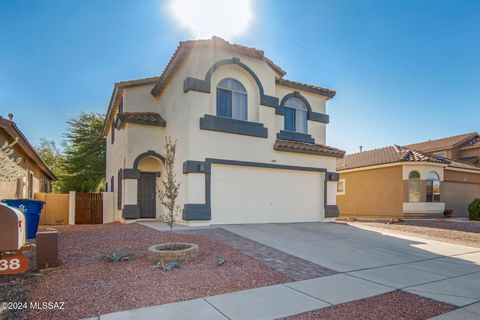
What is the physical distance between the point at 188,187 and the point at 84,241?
4482 mm

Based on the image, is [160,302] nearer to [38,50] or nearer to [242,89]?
[242,89]

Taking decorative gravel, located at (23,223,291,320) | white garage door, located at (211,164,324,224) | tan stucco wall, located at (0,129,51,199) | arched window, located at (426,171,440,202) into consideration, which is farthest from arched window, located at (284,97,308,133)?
tan stucco wall, located at (0,129,51,199)

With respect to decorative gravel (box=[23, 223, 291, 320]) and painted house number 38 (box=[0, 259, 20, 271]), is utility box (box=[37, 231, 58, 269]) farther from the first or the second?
painted house number 38 (box=[0, 259, 20, 271])

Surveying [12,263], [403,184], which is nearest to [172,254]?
[12,263]

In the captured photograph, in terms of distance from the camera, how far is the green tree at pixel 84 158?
1257 inches

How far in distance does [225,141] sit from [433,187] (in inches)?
630

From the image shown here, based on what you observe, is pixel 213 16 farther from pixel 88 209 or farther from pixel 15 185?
pixel 88 209

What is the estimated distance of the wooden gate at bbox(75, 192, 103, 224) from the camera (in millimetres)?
17484

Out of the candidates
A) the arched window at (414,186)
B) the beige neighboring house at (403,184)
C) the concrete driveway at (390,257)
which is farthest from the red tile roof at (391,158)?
the concrete driveway at (390,257)

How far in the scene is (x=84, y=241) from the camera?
8891 mm

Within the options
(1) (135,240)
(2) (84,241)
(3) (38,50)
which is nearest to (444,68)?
(1) (135,240)

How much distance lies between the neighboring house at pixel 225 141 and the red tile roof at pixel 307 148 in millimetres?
61

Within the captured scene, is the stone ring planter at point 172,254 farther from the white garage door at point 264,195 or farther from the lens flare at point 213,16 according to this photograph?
the lens flare at point 213,16

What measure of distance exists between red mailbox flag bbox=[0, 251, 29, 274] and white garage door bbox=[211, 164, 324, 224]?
8147mm
